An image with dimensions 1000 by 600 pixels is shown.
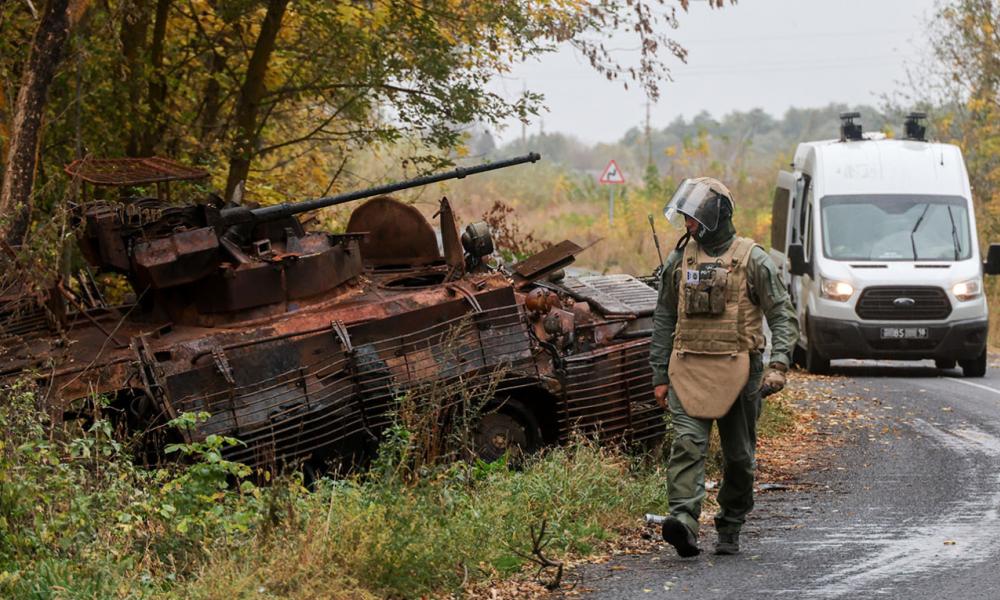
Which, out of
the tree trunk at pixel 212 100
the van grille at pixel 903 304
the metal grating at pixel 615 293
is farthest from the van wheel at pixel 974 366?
the tree trunk at pixel 212 100

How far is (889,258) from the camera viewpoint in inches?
810

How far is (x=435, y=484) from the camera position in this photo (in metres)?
9.07

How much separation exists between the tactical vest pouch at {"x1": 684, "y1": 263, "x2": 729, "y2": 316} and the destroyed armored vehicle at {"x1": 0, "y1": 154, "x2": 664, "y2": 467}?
1.99 meters

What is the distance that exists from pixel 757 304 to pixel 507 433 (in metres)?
3.03

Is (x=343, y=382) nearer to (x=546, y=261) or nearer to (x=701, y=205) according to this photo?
(x=546, y=261)

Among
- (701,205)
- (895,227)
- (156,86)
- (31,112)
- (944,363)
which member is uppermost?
(156,86)

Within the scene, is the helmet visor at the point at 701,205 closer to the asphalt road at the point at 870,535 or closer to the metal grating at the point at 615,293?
the asphalt road at the point at 870,535

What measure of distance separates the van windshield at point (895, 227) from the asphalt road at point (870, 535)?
578 cm

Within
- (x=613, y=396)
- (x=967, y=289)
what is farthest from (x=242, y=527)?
(x=967, y=289)

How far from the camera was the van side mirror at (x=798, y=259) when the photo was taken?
20.8 metres

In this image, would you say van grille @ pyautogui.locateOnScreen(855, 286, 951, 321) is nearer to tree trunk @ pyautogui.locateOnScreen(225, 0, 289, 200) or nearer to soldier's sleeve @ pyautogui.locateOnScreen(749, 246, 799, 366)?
tree trunk @ pyautogui.locateOnScreen(225, 0, 289, 200)

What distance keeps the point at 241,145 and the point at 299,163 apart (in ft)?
12.7

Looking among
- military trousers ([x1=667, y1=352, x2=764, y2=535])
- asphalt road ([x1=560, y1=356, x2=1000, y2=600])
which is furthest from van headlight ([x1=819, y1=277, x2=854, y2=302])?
military trousers ([x1=667, y1=352, x2=764, y2=535])

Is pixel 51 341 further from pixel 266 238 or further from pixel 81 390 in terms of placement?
pixel 266 238
